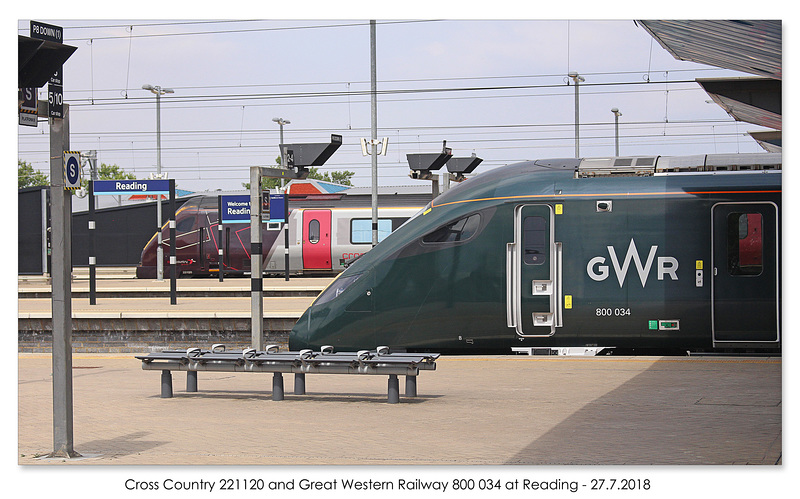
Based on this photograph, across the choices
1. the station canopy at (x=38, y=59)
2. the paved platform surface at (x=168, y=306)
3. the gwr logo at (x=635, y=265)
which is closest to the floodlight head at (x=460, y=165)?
the paved platform surface at (x=168, y=306)

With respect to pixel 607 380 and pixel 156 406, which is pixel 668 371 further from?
pixel 156 406

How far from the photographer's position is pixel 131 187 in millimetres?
24656

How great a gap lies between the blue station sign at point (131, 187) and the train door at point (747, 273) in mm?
15651

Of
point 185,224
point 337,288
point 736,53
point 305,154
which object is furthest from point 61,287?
point 185,224

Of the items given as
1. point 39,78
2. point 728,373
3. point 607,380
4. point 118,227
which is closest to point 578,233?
point 607,380

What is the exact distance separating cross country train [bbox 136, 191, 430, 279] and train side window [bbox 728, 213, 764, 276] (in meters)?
20.9

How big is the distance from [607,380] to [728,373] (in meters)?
1.62

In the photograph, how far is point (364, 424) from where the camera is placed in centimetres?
888

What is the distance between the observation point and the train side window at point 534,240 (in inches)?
467

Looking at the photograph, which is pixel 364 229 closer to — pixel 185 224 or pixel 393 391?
pixel 185 224

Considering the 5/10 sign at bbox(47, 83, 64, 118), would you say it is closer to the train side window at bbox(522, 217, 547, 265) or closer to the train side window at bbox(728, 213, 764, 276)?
the train side window at bbox(522, 217, 547, 265)

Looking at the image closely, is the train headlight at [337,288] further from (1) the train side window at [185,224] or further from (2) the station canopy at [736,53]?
(1) the train side window at [185,224]

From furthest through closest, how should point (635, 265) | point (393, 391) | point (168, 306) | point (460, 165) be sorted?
point (168, 306) < point (460, 165) < point (635, 265) < point (393, 391)

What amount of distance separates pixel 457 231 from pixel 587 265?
1650 millimetres
